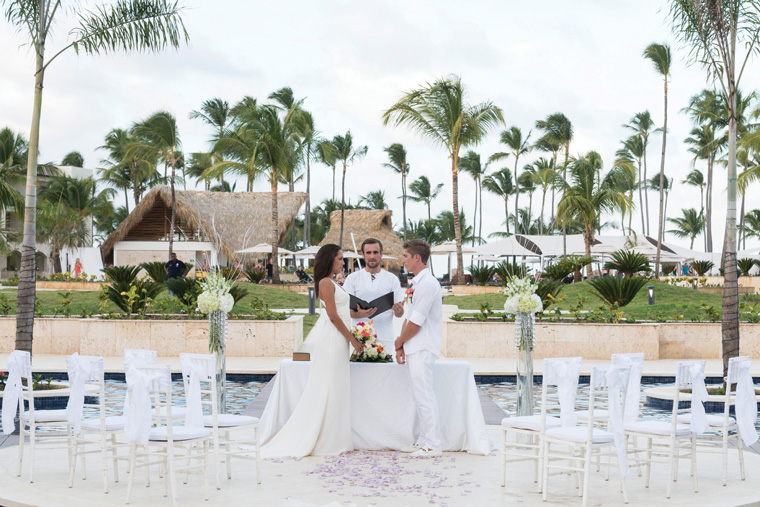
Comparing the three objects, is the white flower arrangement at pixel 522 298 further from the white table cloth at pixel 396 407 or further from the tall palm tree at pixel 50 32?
the tall palm tree at pixel 50 32

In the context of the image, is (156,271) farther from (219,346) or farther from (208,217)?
(219,346)

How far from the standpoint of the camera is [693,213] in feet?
236

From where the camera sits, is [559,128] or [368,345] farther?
[559,128]

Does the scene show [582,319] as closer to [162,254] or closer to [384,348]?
[384,348]

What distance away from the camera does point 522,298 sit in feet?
23.4

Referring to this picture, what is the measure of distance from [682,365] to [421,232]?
61181mm

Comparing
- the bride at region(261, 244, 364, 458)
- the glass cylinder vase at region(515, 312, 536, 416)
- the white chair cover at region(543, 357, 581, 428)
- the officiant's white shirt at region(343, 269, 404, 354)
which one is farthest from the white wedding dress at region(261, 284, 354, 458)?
the white chair cover at region(543, 357, 581, 428)

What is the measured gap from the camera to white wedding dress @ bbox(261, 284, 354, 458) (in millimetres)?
6457

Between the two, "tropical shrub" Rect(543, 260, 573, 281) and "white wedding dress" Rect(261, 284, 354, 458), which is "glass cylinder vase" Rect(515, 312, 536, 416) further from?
"tropical shrub" Rect(543, 260, 573, 281)

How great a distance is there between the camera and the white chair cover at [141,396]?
5047 mm

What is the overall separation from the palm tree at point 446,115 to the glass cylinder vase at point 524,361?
19852mm

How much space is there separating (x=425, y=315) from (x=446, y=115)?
21.0 meters

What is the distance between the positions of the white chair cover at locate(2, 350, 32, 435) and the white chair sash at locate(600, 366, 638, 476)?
385cm

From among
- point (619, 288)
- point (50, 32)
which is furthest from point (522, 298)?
point (619, 288)
